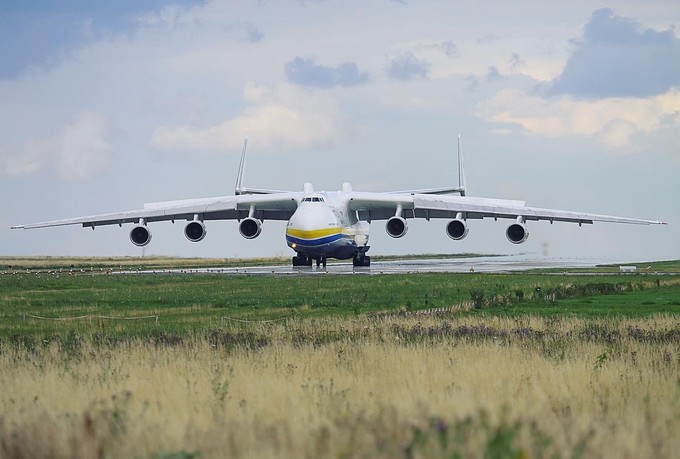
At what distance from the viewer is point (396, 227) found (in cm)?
5369

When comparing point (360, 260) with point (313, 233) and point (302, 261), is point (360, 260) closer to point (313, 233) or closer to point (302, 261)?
point (302, 261)

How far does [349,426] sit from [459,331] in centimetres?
1096

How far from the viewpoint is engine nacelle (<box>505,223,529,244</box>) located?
2040 inches

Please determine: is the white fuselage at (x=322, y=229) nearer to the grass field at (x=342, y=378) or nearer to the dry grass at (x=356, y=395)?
the grass field at (x=342, y=378)

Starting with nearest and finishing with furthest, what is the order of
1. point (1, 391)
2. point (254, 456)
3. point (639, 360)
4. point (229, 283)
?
point (254, 456) < point (1, 391) < point (639, 360) < point (229, 283)

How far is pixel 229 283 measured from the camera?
38188mm

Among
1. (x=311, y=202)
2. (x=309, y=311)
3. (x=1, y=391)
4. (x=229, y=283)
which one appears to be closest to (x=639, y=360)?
(x=1, y=391)

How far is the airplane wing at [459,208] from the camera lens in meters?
51.8

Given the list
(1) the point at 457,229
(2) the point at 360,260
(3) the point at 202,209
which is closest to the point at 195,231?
(3) the point at 202,209

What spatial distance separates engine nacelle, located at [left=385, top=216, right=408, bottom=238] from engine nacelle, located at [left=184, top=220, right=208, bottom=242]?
8940mm

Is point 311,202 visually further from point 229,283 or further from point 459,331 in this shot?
point 459,331

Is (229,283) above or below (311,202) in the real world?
below

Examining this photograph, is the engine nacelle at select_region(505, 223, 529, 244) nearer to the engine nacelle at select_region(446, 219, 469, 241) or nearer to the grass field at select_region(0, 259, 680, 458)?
the engine nacelle at select_region(446, 219, 469, 241)

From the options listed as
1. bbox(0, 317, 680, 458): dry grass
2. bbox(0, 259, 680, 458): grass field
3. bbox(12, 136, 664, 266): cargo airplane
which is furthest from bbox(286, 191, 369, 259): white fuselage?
bbox(0, 317, 680, 458): dry grass
